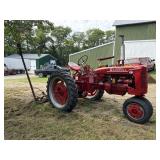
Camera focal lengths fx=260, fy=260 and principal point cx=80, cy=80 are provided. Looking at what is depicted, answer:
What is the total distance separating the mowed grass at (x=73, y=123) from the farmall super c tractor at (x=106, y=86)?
22cm

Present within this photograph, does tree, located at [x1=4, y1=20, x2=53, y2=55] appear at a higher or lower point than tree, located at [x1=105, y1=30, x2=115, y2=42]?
lower

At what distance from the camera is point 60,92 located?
628 centimetres

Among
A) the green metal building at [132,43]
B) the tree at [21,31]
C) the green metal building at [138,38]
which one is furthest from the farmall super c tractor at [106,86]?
the green metal building at [138,38]

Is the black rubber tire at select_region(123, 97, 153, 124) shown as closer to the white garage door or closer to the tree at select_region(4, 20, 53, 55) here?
the tree at select_region(4, 20, 53, 55)

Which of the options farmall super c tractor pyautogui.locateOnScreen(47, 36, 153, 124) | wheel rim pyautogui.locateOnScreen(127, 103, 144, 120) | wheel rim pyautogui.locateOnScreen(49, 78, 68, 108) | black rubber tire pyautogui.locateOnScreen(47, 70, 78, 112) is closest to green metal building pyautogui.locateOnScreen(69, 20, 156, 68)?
farmall super c tractor pyautogui.locateOnScreen(47, 36, 153, 124)

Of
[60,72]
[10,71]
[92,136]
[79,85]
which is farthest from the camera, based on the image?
[10,71]

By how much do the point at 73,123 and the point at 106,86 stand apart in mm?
1314

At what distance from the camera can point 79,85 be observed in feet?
21.7

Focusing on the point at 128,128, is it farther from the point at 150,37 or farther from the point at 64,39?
the point at 150,37

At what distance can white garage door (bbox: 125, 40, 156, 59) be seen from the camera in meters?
16.3

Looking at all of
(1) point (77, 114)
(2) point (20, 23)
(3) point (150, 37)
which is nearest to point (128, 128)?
(1) point (77, 114)

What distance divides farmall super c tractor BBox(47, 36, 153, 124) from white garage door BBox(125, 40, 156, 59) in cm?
996

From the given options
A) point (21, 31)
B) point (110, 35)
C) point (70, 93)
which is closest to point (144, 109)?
point (70, 93)

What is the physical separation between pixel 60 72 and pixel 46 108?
958 millimetres
